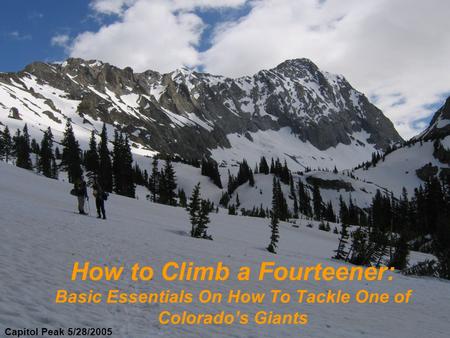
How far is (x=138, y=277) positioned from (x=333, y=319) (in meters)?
5.13

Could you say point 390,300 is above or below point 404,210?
below

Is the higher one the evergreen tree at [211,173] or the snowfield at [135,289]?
the evergreen tree at [211,173]

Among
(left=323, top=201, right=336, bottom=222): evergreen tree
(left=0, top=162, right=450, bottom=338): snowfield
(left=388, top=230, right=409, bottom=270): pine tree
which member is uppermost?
(left=323, top=201, right=336, bottom=222): evergreen tree

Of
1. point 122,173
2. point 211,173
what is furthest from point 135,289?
point 211,173

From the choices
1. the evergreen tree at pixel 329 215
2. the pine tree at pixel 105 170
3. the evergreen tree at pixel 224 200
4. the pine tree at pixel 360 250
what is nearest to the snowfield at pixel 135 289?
the pine tree at pixel 360 250

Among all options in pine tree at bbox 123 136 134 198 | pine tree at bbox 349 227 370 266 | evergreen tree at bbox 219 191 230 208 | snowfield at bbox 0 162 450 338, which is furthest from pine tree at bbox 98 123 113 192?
evergreen tree at bbox 219 191 230 208

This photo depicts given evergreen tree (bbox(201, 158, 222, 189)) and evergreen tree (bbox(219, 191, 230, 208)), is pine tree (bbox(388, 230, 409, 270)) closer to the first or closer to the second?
evergreen tree (bbox(219, 191, 230, 208))

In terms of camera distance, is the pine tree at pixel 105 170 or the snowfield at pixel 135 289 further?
the pine tree at pixel 105 170

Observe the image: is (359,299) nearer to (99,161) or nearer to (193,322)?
(193,322)

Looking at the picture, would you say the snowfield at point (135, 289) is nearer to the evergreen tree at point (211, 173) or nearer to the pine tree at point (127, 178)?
the pine tree at point (127, 178)

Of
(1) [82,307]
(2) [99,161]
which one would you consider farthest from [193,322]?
(2) [99,161]

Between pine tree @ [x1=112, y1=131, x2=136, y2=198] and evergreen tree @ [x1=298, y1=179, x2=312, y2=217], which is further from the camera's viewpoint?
evergreen tree @ [x1=298, y1=179, x2=312, y2=217]

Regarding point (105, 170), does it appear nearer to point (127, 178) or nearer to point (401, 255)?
point (127, 178)

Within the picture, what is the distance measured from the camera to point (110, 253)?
1270cm
